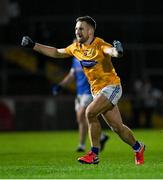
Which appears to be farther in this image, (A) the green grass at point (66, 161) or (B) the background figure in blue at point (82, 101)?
(B) the background figure in blue at point (82, 101)

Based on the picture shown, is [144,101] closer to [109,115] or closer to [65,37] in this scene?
[65,37]

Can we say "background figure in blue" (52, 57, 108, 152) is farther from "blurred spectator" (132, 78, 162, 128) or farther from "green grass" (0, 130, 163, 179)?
"blurred spectator" (132, 78, 162, 128)

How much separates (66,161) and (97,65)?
2119mm

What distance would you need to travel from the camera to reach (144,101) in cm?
3028

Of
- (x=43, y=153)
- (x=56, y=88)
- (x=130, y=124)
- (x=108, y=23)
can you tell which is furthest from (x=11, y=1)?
(x=43, y=153)

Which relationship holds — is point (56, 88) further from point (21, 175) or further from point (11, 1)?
point (11, 1)

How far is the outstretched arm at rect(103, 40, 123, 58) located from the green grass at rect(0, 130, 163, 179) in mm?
1657

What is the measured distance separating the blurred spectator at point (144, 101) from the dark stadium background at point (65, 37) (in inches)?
10.1

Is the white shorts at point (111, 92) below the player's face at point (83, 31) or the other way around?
below

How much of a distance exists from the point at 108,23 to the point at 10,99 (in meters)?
5.18

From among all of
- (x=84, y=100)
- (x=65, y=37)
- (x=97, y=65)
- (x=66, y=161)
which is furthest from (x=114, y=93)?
(x=65, y=37)

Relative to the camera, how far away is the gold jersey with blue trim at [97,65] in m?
13.0

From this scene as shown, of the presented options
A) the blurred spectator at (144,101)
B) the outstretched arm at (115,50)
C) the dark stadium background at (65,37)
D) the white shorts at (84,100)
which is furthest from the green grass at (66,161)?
the dark stadium background at (65,37)

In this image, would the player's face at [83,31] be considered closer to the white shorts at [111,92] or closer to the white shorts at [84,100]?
the white shorts at [111,92]
